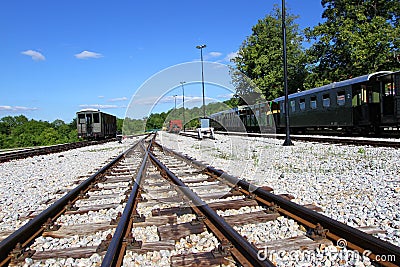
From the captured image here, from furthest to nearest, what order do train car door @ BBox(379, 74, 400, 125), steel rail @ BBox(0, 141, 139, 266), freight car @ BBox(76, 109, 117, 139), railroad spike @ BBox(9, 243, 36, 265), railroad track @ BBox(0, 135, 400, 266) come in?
freight car @ BBox(76, 109, 117, 139), train car door @ BBox(379, 74, 400, 125), steel rail @ BBox(0, 141, 139, 266), railroad spike @ BBox(9, 243, 36, 265), railroad track @ BBox(0, 135, 400, 266)

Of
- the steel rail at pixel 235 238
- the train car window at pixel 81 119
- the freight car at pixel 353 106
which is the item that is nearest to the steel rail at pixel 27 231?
the steel rail at pixel 235 238

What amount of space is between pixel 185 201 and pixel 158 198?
1.87 ft

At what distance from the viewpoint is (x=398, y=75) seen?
14.8 m

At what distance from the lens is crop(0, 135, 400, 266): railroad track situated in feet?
10.2

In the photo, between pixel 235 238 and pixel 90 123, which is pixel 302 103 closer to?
pixel 90 123

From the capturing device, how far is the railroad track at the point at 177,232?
3.10 metres

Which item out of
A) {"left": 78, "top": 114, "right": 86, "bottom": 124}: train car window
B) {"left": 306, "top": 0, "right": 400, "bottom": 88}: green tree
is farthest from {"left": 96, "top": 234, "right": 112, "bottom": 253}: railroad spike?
{"left": 78, "top": 114, "right": 86, "bottom": 124}: train car window

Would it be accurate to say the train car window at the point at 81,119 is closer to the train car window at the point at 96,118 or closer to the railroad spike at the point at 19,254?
the train car window at the point at 96,118

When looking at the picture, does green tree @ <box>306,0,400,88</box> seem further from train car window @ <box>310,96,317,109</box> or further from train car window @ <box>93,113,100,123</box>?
train car window @ <box>93,113,100,123</box>

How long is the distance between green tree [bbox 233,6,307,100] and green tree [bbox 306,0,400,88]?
19.0 feet

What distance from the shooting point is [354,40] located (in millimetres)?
27172

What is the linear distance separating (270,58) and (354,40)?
577 inches

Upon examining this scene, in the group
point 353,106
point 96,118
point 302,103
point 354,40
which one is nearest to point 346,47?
point 354,40

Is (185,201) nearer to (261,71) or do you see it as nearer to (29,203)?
(29,203)
